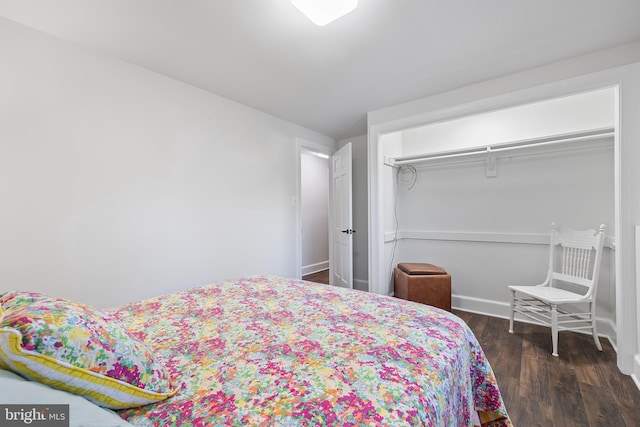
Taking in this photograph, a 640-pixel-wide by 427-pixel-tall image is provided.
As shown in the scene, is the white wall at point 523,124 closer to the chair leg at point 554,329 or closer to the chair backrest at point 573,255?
the chair backrest at point 573,255

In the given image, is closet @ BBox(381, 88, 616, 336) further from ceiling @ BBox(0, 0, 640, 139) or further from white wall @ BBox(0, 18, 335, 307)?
white wall @ BBox(0, 18, 335, 307)

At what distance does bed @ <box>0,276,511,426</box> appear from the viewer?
26.1 inches

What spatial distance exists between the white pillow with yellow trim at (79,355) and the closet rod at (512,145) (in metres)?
3.10

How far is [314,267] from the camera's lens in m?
5.12

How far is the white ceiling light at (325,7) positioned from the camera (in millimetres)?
1363

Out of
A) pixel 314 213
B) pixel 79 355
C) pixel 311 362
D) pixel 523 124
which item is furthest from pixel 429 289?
pixel 314 213

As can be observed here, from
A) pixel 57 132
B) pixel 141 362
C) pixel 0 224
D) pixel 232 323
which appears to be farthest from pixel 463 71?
pixel 0 224

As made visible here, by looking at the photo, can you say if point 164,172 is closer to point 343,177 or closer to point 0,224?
point 0,224

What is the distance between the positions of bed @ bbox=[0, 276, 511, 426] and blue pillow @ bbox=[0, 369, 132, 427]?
76 mm

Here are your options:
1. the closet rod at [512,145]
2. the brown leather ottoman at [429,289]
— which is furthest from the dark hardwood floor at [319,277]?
the closet rod at [512,145]

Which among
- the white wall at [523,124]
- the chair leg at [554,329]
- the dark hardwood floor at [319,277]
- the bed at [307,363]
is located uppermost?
the white wall at [523,124]

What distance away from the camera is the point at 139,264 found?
2.09 meters

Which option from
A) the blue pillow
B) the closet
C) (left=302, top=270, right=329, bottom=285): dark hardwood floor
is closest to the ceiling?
the closet

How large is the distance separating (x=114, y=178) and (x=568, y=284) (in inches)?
166
